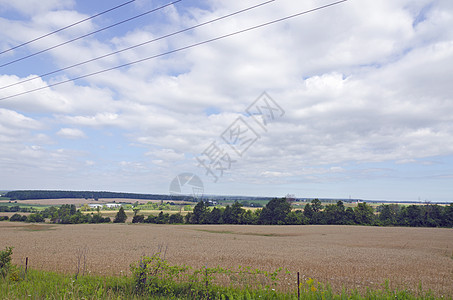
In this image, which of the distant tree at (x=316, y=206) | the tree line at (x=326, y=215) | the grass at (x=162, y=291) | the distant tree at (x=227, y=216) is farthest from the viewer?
the distant tree at (x=316, y=206)

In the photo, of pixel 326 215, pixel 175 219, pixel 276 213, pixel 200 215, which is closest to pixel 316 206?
pixel 326 215

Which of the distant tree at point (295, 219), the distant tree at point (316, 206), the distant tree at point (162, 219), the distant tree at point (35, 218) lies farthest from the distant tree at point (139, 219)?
the distant tree at point (316, 206)

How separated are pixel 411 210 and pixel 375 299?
312 ft

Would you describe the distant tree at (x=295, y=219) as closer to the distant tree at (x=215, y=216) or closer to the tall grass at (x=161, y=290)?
the distant tree at (x=215, y=216)

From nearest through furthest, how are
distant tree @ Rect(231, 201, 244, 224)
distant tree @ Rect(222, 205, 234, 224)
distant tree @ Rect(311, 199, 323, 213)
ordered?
distant tree @ Rect(231, 201, 244, 224), distant tree @ Rect(222, 205, 234, 224), distant tree @ Rect(311, 199, 323, 213)

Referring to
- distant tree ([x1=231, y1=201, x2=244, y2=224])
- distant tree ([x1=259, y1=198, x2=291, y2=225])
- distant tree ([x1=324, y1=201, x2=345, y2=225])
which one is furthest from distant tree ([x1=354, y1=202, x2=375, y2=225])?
distant tree ([x1=231, y1=201, x2=244, y2=224])

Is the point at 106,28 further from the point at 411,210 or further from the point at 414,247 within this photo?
the point at 411,210

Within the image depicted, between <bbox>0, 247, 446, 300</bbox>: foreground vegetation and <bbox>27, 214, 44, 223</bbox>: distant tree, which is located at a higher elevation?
<bbox>0, 247, 446, 300</bbox>: foreground vegetation

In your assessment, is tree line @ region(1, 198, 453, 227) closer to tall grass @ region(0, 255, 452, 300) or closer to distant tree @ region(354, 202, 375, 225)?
distant tree @ region(354, 202, 375, 225)

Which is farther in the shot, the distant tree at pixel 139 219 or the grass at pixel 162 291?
the distant tree at pixel 139 219

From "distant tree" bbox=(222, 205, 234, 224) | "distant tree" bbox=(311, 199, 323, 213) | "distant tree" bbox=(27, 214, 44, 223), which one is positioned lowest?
"distant tree" bbox=(27, 214, 44, 223)

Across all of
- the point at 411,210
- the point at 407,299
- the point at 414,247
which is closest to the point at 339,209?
the point at 411,210

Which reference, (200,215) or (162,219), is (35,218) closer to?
(162,219)

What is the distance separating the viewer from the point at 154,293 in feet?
34.5
